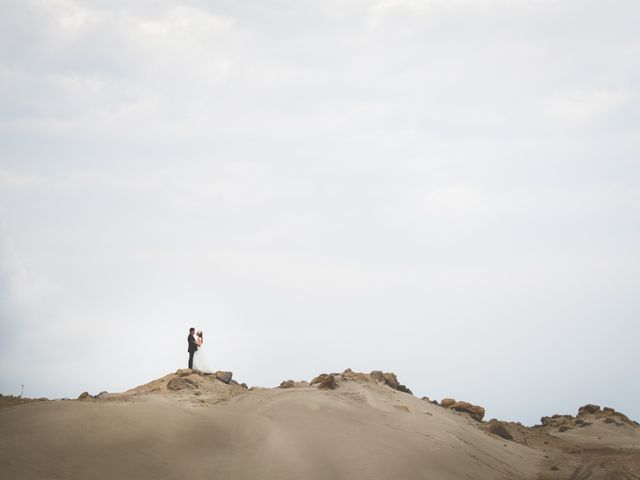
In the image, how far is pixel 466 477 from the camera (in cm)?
1113

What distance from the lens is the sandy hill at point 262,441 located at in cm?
887

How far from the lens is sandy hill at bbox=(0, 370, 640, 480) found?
8867 mm

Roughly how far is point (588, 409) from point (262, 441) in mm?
28842

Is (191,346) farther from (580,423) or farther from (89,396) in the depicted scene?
(580,423)

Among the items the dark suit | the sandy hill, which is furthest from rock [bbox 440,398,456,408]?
the dark suit

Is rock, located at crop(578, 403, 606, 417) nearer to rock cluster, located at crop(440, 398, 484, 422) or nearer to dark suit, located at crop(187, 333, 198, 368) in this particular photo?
rock cluster, located at crop(440, 398, 484, 422)

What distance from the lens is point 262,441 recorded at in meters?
10.4

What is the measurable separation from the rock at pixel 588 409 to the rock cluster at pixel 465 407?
45.9 feet

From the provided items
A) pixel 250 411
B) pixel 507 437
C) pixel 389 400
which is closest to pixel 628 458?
pixel 507 437

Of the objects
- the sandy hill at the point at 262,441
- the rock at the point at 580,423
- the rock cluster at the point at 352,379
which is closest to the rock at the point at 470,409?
the rock cluster at the point at 352,379

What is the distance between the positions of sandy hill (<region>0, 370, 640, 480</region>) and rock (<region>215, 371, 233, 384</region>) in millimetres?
1586

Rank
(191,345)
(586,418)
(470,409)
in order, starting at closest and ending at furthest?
(191,345) → (470,409) → (586,418)

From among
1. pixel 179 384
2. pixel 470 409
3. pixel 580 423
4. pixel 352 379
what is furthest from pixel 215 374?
pixel 580 423

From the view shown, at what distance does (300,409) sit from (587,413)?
2615 centimetres
